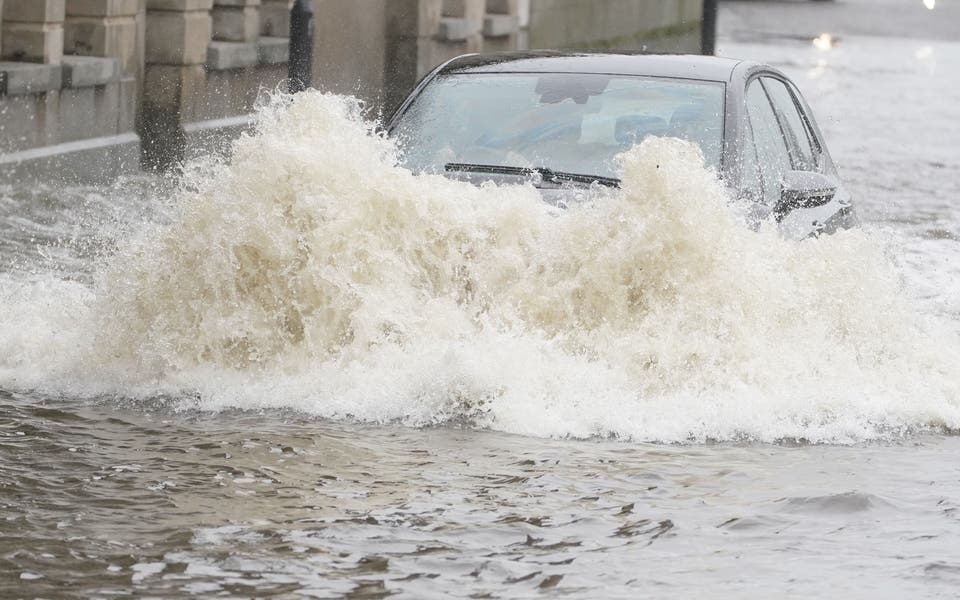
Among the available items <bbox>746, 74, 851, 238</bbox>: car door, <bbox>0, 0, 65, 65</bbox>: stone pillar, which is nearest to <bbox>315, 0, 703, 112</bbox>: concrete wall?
<bbox>0, 0, 65, 65</bbox>: stone pillar

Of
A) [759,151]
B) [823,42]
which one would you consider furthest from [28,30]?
[823,42]

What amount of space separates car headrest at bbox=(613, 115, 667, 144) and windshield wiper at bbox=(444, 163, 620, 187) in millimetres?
382

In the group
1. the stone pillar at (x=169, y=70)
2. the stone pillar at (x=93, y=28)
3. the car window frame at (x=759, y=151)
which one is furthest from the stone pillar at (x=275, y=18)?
the car window frame at (x=759, y=151)

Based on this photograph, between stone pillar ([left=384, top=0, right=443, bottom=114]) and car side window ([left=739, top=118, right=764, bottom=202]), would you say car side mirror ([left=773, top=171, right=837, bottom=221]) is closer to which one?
car side window ([left=739, top=118, right=764, bottom=202])

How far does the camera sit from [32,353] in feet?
24.9

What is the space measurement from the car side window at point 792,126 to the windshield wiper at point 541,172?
1565 millimetres

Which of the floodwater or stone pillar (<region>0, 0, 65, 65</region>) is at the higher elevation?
stone pillar (<region>0, 0, 65, 65</region>)

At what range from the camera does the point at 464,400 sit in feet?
22.4

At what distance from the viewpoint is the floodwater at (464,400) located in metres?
5.09

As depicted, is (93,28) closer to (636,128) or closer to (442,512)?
(636,128)

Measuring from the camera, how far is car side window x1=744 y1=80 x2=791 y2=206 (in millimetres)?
8289

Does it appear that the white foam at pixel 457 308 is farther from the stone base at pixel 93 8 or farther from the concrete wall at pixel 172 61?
the stone base at pixel 93 8

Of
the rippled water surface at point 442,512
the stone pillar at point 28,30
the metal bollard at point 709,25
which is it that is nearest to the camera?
the rippled water surface at point 442,512

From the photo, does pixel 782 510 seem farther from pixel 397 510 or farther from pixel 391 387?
pixel 391 387
